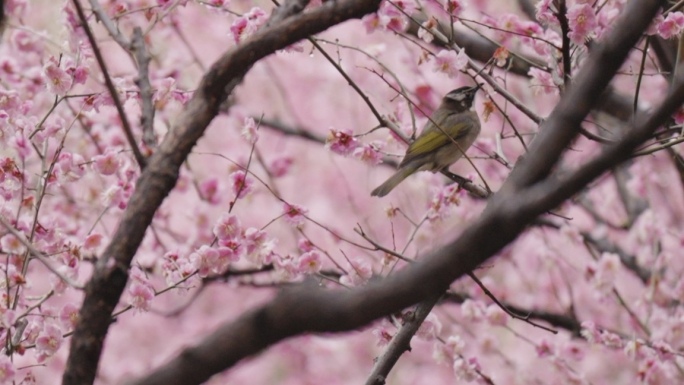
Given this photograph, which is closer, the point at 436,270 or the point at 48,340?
the point at 436,270

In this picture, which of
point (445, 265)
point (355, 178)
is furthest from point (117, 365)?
point (445, 265)

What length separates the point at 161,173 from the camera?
3.05 meters

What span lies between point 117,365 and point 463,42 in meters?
7.32

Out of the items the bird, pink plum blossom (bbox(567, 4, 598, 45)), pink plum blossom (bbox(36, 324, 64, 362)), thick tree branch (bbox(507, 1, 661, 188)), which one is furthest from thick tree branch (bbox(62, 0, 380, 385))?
the bird

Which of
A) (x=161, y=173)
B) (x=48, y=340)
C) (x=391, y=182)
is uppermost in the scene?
(x=391, y=182)

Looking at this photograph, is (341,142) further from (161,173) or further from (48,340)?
(161,173)

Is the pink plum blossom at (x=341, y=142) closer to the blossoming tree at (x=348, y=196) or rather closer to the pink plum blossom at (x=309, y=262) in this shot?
the blossoming tree at (x=348, y=196)

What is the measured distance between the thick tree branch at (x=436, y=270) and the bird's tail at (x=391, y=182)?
4.03m

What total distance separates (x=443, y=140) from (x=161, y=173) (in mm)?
3789

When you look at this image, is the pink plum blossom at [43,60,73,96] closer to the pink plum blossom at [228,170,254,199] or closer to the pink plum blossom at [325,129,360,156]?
the pink plum blossom at [228,170,254,199]

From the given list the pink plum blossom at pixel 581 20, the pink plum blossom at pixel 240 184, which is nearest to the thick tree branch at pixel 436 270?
the pink plum blossom at pixel 581 20

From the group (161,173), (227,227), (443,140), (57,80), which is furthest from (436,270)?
(443,140)

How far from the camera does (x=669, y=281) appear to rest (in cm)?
831

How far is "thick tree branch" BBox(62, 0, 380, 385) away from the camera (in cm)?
294
